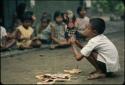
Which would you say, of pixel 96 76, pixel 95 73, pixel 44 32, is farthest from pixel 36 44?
pixel 96 76

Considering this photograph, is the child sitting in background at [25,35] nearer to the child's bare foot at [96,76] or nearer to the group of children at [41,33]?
the group of children at [41,33]

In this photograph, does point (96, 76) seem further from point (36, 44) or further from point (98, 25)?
point (36, 44)

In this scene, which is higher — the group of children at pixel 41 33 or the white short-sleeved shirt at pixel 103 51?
the white short-sleeved shirt at pixel 103 51

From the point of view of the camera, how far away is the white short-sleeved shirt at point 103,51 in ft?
21.1

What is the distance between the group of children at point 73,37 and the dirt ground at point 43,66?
0.26m

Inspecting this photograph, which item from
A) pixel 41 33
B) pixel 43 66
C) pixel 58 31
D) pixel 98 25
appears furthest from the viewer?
pixel 41 33

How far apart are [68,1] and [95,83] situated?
10702 millimetres

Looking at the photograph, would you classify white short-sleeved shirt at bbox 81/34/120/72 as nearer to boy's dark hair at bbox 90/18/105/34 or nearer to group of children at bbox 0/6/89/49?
boy's dark hair at bbox 90/18/105/34

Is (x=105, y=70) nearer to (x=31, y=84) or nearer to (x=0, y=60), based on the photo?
(x=31, y=84)

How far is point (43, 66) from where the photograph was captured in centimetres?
771

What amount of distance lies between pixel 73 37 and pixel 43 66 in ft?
4.22

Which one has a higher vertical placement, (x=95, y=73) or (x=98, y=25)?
(x=98, y=25)

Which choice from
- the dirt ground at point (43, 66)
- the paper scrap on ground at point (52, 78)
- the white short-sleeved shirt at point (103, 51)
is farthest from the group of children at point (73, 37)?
the paper scrap on ground at point (52, 78)

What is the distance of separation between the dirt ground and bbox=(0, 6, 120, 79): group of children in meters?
0.26
